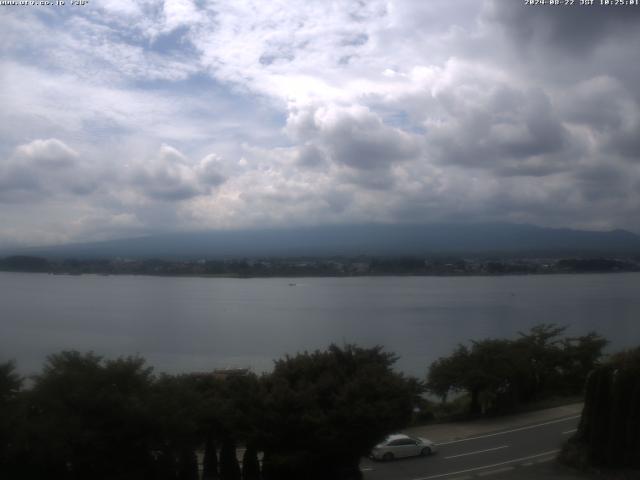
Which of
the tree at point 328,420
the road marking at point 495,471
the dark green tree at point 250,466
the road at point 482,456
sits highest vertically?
the tree at point 328,420

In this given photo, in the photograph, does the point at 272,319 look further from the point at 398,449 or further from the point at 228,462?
the point at 228,462

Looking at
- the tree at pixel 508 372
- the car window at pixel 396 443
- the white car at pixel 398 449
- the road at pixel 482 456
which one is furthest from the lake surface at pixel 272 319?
the car window at pixel 396 443

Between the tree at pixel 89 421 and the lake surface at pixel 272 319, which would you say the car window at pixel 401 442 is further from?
the lake surface at pixel 272 319

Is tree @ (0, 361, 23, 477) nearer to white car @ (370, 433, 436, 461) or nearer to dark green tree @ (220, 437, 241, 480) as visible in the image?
dark green tree @ (220, 437, 241, 480)

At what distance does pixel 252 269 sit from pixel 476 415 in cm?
9033

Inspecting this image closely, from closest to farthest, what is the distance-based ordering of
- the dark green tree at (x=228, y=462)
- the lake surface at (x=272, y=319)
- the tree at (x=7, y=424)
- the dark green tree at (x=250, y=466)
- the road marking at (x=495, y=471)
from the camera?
the tree at (x=7, y=424) < the dark green tree at (x=228, y=462) < the dark green tree at (x=250, y=466) < the road marking at (x=495, y=471) < the lake surface at (x=272, y=319)

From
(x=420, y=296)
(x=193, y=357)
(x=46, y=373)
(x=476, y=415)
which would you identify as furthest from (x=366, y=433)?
(x=420, y=296)

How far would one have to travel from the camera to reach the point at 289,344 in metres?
41.9

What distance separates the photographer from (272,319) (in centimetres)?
5588

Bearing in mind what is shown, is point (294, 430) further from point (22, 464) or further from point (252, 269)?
point (252, 269)

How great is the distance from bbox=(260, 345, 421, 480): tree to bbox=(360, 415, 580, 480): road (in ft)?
5.29

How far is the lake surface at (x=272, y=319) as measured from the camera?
39.1m

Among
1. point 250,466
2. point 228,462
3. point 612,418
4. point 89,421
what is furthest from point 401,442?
point 89,421

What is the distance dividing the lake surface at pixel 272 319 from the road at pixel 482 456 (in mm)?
15099
